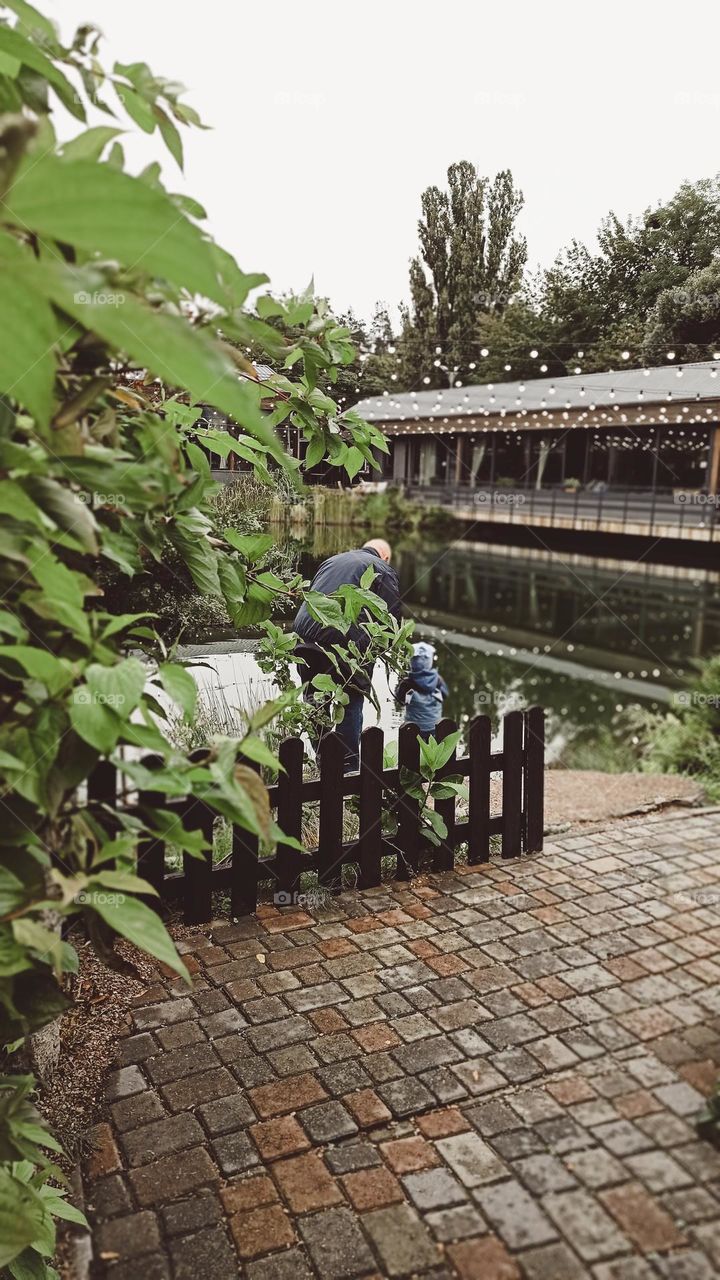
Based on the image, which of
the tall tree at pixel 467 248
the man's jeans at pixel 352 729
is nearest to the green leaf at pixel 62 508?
the man's jeans at pixel 352 729

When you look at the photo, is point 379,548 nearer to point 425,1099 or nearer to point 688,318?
point 688,318

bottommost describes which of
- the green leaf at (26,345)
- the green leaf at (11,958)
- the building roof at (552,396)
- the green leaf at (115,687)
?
the green leaf at (11,958)

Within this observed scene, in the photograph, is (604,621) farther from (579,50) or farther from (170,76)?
(170,76)

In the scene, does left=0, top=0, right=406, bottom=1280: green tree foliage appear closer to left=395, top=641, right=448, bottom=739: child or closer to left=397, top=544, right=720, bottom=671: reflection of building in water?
left=395, top=641, right=448, bottom=739: child

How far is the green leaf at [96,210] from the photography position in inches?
19.8

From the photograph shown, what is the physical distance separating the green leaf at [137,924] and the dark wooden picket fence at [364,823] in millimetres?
2159

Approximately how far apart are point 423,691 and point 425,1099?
4207 mm

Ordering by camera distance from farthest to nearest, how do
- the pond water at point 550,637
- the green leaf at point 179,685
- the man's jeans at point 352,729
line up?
1. the pond water at point 550,637
2. the man's jeans at point 352,729
3. the green leaf at point 179,685

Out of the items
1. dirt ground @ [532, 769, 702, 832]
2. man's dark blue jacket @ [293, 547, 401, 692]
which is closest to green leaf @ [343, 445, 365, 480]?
man's dark blue jacket @ [293, 547, 401, 692]

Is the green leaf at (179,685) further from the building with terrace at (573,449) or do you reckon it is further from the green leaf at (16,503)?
the building with terrace at (573,449)

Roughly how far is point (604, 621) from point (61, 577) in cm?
1967

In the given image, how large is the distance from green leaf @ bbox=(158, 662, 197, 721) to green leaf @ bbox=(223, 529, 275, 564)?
805 mm

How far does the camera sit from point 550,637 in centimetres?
1803

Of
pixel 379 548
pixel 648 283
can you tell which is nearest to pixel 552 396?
pixel 648 283
